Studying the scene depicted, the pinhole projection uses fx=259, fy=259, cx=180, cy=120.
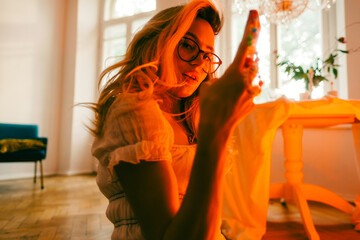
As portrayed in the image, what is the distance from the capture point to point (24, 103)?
12.1ft

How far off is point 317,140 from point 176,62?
2.17 meters

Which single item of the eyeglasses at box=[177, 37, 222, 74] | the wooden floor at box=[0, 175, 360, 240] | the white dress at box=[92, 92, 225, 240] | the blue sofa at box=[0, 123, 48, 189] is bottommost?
the wooden floor at box=[0, 175, 360, 240]

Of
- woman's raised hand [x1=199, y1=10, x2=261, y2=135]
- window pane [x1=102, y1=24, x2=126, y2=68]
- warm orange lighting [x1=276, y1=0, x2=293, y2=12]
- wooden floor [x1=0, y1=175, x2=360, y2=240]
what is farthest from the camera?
window pane [x1=102, y1=24, x2=126, y2=68]

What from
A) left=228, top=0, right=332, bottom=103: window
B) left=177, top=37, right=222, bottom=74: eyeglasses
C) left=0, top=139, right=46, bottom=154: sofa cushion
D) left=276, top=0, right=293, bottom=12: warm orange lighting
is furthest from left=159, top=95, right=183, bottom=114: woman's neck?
left=0, top=139, right=46, bottom=154: sofa cushion

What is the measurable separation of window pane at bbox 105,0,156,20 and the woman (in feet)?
13.4

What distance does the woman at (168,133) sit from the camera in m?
0.33

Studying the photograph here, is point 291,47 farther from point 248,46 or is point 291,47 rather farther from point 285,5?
point 248,46

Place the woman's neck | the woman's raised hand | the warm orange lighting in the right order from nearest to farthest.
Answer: the woman's raised hand
the woman's neck
the warm orange lighting

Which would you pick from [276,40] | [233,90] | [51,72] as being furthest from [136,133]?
[51,72]

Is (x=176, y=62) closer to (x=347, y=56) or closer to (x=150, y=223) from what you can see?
(x=150, y=223)

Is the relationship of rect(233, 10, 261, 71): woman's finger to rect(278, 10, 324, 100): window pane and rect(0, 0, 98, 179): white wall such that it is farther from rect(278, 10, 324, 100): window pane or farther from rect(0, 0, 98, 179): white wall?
rect(0, 0, 98, 179): white wall

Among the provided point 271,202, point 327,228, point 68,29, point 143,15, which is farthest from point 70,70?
point 327,228

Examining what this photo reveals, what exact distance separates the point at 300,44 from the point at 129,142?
115 inches

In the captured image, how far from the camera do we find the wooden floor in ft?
4.62
